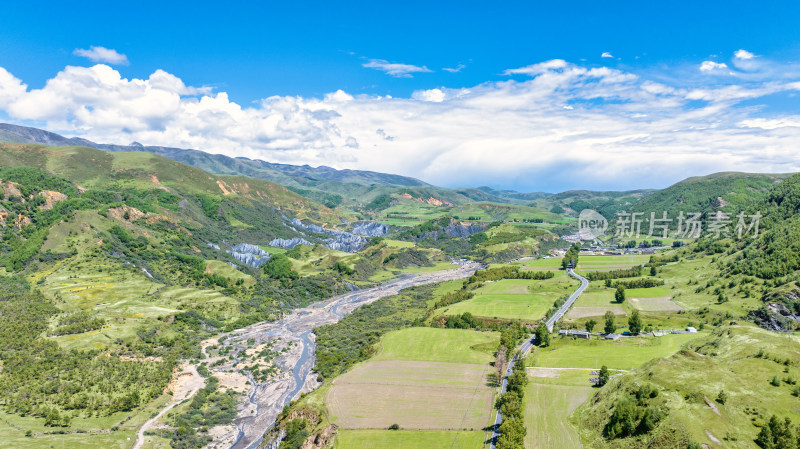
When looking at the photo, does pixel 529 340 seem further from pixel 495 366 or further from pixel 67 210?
pixel 67 210

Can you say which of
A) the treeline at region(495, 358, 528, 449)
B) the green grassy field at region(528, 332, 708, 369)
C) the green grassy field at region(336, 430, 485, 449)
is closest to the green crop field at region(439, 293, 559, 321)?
the green grassy field at region(528, 332, 708, 369)

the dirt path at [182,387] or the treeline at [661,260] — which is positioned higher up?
the treeline at [661,260]

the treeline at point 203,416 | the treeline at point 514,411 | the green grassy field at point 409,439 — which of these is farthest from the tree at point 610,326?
the treeline at point 203,416

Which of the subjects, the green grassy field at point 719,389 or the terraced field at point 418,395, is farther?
the terraced field at point 418,395

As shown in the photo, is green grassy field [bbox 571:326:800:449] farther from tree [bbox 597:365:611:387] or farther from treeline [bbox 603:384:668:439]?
tree [bbox 597:365:611:387]

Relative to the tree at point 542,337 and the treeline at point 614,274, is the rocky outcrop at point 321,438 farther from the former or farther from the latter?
the treeline at point 614,274

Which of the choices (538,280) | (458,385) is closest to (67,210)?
(458,385)

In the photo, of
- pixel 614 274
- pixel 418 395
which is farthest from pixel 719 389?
pixel 614 274

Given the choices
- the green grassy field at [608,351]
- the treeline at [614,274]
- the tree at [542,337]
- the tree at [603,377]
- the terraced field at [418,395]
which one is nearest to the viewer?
the terraced field at [418,395]
